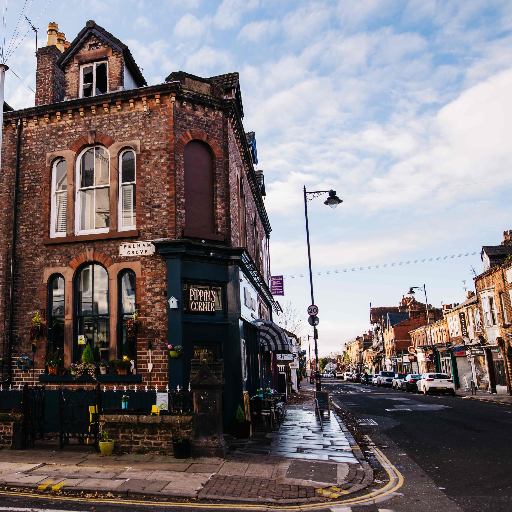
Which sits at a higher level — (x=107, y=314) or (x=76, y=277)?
(x=76, y=277)

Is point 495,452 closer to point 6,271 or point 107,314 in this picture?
point 107,314

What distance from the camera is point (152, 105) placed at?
1423cm

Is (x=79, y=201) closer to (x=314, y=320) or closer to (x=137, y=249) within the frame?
(x=137, y=249)

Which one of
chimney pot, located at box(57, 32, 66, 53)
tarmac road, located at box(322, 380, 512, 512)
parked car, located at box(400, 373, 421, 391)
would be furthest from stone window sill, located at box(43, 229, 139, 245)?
parked car, located at box(400, 373, 421, 391)

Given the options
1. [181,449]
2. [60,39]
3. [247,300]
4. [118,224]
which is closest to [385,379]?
[247,300]

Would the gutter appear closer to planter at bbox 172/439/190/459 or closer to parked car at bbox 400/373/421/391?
planter at bbox 172/439/190/459

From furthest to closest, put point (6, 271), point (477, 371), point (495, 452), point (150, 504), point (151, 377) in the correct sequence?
point (477, 371) < point (6, 271) < point (151, 377) < point (495, 452) < point (150, 504)

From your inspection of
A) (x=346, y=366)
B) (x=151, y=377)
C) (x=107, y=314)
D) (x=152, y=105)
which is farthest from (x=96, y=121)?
(x=346, y=366)

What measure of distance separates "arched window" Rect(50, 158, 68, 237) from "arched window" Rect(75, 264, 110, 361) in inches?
62.6

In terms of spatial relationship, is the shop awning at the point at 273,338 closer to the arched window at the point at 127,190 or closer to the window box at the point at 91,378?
the window box at the point at 91,378

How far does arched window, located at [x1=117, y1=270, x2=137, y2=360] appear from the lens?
43.2 feet

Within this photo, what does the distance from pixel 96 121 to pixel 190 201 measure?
3.96m

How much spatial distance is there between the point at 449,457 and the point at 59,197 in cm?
1295

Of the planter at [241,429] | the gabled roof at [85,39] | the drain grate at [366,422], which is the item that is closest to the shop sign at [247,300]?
the planter at [241,429]
